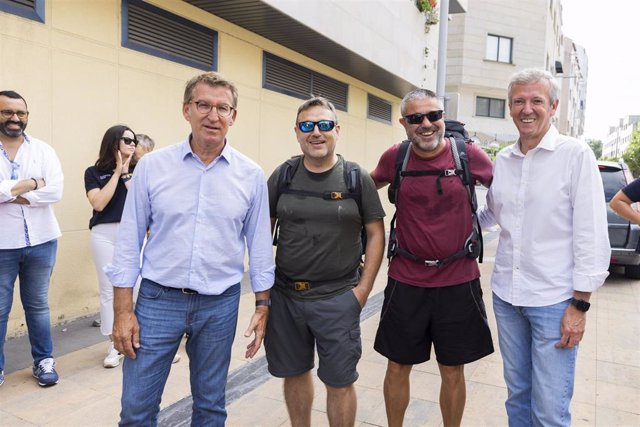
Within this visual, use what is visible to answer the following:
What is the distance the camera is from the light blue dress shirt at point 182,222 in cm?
229

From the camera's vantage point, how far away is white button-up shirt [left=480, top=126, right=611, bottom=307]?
7.63 feet

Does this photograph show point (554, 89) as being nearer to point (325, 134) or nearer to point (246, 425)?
point (325, 134)

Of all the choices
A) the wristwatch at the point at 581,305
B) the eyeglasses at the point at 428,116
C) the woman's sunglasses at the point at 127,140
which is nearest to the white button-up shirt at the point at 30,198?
the woman's sunglasses at the point at 127,140

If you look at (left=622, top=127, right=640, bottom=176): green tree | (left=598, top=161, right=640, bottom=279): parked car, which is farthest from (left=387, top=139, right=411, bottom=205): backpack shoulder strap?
(left=622, top=127, right=640, bottom=176): green tree

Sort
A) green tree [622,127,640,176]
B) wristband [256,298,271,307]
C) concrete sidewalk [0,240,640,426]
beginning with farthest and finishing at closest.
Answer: green tree [622,127,640,176] → concrete sidewalk [0,240,640,426] → wristband [256,298,271,307]

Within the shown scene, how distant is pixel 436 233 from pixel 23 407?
9.74 ft

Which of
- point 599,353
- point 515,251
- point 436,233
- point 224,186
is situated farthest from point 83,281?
point 599,353

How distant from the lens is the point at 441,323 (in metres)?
2.78

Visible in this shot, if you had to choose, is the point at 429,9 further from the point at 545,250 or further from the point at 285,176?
the point at 545,250

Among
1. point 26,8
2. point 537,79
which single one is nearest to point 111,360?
point 26,8

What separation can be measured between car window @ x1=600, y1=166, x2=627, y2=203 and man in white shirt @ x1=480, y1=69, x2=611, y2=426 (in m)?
6.00

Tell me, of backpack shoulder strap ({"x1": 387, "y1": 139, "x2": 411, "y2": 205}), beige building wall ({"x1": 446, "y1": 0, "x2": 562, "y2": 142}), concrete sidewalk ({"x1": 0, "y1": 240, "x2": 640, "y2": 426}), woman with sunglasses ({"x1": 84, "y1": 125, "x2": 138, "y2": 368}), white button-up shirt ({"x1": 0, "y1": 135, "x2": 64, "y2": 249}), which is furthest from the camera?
beige building wall ({"x1": 446, "y1": 0, "x2": 562, "y2": 142})

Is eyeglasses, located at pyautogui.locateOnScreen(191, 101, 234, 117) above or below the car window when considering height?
above

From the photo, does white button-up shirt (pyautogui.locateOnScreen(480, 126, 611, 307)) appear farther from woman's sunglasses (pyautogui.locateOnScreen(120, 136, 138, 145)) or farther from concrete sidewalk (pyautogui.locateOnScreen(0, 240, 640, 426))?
woman's sunglasses (pyautogui.locateOnScreen(120, 136, 138, 145))
